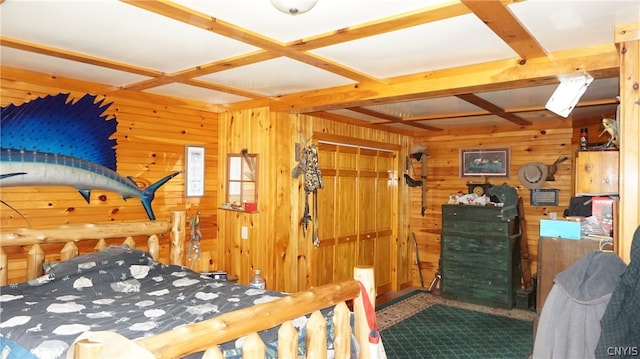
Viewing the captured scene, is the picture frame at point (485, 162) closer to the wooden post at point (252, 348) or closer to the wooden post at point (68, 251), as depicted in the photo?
the wooden post at point (68, 251)

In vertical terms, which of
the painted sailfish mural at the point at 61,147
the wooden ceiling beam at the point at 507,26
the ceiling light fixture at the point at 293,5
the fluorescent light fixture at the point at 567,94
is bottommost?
the painted sailfish mural at the point at 61,147

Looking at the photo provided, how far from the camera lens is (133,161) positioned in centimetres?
359

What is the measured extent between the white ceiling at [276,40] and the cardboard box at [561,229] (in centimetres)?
86

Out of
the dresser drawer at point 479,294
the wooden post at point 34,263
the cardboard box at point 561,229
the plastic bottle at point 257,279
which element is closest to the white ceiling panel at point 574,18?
the cardboard box at point 561,229

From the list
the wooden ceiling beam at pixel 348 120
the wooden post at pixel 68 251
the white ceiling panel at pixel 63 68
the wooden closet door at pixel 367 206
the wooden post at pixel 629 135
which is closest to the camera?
the wooden post at pixel 629 135

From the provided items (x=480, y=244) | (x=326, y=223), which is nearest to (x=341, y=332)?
(x=326, y=223)

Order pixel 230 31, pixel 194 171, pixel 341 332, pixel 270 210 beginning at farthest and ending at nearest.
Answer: pixel 194 171 → pixel 270 210 → pixel 230 31 → pixel 341 332

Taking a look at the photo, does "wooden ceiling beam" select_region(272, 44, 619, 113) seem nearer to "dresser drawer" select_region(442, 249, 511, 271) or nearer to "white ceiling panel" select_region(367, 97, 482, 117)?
"white ceiling panel" select_region(367, 97, 482, 117)

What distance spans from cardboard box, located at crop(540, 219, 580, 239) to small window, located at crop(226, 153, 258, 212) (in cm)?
246

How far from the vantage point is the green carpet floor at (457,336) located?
3.57m

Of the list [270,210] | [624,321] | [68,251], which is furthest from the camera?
A: [270,210]

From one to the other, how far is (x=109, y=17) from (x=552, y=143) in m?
4.87

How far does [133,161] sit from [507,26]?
3.01 meters

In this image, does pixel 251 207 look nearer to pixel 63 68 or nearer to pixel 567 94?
pixel 63 68
